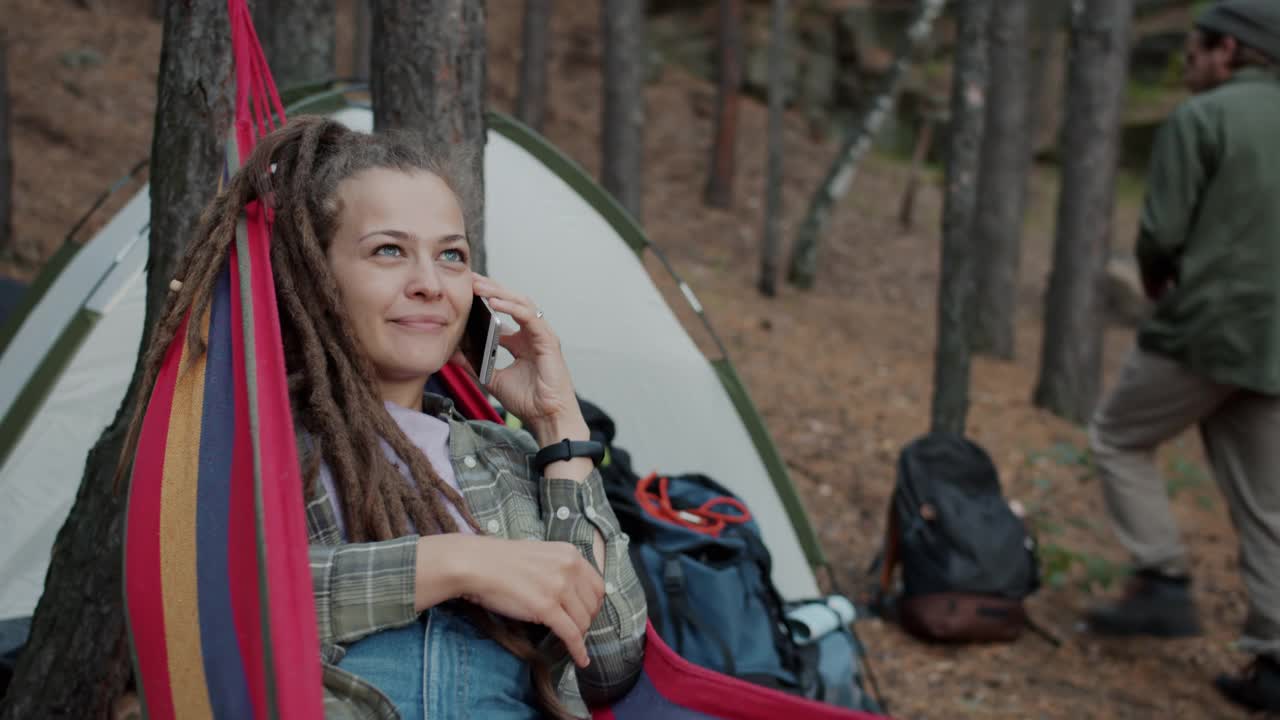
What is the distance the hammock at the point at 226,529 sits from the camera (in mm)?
1404

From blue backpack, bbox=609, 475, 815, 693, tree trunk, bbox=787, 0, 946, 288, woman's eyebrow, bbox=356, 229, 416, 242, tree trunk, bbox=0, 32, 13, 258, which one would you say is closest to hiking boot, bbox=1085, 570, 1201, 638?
blue backpack, bbox=609, 475, 815, 693

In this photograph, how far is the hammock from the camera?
1404 millimetres

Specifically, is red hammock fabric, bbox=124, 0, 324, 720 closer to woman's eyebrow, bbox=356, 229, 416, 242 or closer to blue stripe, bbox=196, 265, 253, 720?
blue stripe, bbox=196, 265, 253, 720

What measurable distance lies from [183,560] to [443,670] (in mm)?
385

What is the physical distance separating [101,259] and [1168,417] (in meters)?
3.29

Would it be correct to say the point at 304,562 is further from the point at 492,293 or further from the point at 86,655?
the point at 86,655

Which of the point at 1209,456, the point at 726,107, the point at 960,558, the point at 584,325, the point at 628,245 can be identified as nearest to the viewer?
the point at 584,325

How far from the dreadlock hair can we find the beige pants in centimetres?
266

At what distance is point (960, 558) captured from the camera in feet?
12.6

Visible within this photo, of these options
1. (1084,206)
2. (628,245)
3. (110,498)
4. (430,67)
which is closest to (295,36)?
(628,245)

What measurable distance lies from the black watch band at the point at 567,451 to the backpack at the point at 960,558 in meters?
2.33

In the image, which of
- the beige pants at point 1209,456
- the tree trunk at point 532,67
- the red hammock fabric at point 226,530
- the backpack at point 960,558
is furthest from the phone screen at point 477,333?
the tree trunk at point 532,67

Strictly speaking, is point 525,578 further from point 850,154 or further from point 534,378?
point 850,154

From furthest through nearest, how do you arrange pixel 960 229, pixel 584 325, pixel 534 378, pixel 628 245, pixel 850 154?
pixel 850 154, pixel 960 229, pixel 628 245, pixel 584 325, pixel 534 378
